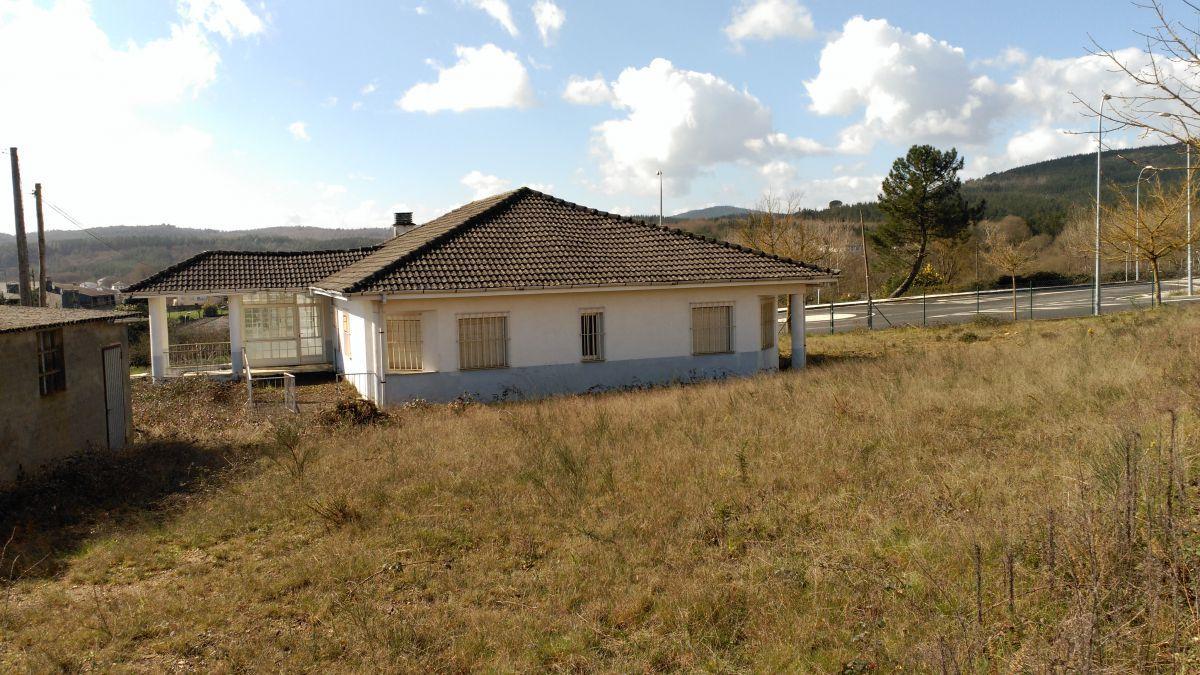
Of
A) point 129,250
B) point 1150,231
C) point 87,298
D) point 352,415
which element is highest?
point 129,250

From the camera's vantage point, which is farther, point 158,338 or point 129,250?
point 129,250

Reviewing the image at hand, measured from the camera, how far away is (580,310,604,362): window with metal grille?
1909cm

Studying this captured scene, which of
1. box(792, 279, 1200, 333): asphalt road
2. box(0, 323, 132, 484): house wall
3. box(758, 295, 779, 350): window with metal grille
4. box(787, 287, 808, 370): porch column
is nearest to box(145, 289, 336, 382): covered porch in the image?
box(0, 323, 132, 484): house wall

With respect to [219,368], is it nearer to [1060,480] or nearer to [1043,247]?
[1060,480]

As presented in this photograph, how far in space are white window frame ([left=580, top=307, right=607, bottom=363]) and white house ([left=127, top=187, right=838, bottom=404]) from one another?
0.03m

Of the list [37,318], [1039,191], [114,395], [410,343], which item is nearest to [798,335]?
[410,343]

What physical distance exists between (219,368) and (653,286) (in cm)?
1435

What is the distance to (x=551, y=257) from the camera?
19688 mm

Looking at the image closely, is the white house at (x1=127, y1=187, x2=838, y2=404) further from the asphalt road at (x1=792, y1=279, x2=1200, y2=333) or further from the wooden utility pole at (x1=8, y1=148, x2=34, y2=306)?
the asphalt road at (x1=792, y1=279, x2=1200, y2=333)

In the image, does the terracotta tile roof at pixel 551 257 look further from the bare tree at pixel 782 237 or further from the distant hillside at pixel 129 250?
the distant hillside at pixel 129 250

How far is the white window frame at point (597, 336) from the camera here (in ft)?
62.2

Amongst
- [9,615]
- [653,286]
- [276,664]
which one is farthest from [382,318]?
[276,664]

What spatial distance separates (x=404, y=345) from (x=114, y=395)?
578 cm

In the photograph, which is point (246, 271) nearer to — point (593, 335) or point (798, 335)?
point (593, 335)
